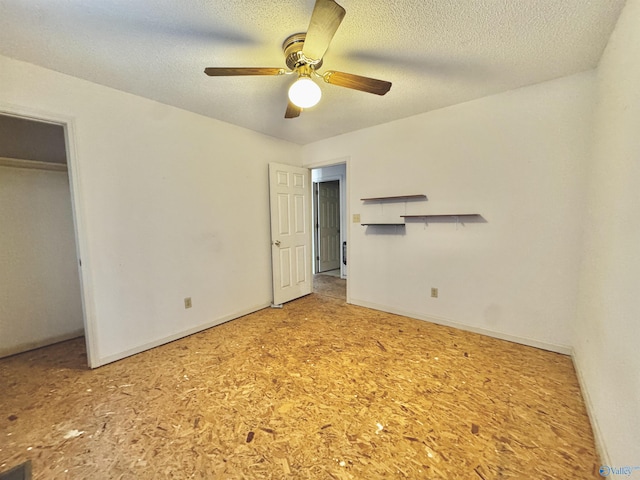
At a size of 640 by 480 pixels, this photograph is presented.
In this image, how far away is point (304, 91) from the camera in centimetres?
171

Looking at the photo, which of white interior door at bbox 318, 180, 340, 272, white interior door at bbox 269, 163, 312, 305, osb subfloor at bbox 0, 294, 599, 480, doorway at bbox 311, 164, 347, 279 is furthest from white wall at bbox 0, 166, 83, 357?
white interior door at bbox 318, 180, 340, 272

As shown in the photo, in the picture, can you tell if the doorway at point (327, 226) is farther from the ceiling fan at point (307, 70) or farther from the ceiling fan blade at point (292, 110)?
the ceiling fan at point (307, 70)

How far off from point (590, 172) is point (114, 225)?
13.6ft

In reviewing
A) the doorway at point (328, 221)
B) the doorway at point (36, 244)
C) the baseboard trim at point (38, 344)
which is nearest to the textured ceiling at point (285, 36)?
the doorway at point (36, 244)

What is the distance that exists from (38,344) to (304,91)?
12.0 feet

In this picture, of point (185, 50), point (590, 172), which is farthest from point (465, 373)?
point (185, 50)

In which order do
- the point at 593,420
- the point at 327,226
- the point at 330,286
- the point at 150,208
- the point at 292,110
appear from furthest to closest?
the point at 327,226, the point at 330,286, the point at 150,208, the point at 292,110, the point at 593,420

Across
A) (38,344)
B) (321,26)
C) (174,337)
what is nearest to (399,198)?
(321,26)


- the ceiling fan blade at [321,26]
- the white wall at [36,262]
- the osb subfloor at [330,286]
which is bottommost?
the osb subfloor at [330,286]

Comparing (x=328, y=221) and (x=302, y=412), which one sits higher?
(x=328, y=221)

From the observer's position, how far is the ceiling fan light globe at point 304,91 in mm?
1700

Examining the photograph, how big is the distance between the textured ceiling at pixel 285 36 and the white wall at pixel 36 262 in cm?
140

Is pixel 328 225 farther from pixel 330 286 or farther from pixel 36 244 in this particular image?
pixel 36 244

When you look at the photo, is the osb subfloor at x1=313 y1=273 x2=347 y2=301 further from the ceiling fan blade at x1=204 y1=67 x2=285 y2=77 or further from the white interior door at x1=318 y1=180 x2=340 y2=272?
the ceiling fan blade at x1=204 y1=67 x2=285 y2=77
